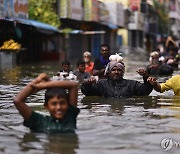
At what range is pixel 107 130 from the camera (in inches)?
252

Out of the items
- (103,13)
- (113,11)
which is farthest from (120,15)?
(103,13)

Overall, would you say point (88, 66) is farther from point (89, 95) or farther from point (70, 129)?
point (70, 129)

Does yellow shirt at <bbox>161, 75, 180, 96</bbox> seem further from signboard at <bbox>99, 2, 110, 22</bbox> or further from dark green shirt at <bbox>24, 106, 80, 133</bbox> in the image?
signboard at <bbox>99, 2, 110, 22</bbox>

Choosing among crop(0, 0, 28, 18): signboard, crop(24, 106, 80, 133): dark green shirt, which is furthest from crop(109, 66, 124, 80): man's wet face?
crop(0, 0, 28, 18): signboard

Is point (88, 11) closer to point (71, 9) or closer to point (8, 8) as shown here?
point (71, 9)

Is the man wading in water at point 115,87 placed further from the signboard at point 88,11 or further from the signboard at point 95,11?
the signboard at point 95,11

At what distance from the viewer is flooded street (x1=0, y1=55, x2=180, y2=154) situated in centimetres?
540

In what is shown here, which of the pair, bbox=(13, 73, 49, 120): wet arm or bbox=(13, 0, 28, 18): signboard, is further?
bbox=(13, 0, 28, 18): signboard

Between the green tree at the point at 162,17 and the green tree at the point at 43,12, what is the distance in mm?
40573

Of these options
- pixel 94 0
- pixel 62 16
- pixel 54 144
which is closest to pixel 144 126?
pixel 54 144

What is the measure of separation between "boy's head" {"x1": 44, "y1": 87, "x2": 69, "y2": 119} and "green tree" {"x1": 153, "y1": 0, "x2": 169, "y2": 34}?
65.3 metres

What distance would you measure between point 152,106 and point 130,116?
1338 mm

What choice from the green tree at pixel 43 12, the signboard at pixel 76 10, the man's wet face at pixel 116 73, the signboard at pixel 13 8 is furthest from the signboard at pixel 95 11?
the man's wet face at pixel 116 73

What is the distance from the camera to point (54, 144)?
555 cm
